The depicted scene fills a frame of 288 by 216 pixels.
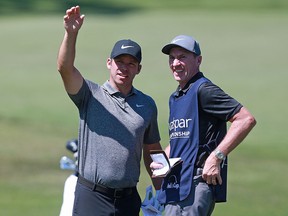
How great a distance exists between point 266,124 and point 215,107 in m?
16.9

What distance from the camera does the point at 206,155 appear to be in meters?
7.52

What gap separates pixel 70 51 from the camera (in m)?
7.54

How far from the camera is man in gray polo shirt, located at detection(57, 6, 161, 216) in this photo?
7758 millimetres

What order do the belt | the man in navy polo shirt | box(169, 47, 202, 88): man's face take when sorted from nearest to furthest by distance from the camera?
the man in navy polo shirt, box(169, 47, 202, 88): man's face, the belt

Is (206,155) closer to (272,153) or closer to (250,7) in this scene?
(272,153)

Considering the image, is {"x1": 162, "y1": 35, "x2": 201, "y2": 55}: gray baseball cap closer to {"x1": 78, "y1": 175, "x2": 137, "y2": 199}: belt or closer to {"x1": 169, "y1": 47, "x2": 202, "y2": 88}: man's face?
{"x1": 169, "y1": 47, "x2": 202, "y2": 88}: man's face

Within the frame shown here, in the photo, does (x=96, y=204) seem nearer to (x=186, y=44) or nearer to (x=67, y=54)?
(x=67, y=54)

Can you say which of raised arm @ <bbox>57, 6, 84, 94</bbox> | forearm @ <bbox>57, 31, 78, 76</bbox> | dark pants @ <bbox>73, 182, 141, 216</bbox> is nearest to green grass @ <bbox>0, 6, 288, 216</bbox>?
dark pants @ <bbox>73, 182, 141, 216</bbox>

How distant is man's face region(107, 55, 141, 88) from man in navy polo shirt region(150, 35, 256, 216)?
0.39 m

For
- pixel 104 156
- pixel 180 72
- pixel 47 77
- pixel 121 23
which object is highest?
pixel 121 23

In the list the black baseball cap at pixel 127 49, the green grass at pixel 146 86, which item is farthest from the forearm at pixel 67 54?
the green grass at pixel 146 86

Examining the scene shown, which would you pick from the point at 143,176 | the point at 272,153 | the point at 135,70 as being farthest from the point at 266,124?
the point at 135,70

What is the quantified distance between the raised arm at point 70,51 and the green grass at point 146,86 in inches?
235

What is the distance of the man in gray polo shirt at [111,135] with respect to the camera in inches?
305
